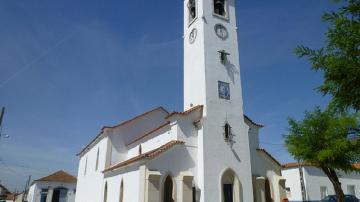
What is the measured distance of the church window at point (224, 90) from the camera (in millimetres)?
20297

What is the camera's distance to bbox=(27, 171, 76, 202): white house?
152 ft

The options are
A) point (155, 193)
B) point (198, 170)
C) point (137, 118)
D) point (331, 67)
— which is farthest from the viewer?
point (137, 118)

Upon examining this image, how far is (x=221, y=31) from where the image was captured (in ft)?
72.1

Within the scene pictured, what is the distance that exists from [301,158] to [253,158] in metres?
3.15

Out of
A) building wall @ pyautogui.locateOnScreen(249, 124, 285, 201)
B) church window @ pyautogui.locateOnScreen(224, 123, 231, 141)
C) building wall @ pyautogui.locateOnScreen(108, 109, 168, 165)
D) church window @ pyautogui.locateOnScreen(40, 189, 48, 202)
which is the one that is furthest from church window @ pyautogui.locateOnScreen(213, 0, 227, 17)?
church window @ pyautogui.locateOnScreen(40, 189, 48, 202)

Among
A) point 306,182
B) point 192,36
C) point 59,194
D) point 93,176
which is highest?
point 192,36

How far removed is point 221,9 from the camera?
23156mm

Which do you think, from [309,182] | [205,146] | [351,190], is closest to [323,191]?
[309,182]

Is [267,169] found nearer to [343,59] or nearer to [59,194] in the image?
[343,59]

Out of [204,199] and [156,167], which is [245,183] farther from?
[156,167]

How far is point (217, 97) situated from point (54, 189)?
37911 mm

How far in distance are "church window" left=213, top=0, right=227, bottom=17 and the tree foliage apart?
9.48 m

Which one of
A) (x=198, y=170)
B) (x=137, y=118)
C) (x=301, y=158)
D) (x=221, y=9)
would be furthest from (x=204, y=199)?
(x=221, y=9)

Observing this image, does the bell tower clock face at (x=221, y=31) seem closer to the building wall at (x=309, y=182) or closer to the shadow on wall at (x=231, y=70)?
the shadow on wall at (x=231, y=70)
